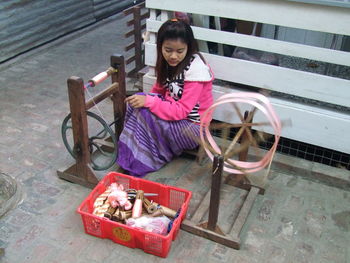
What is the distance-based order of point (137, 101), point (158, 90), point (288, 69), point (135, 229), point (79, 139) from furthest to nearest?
point (158, 90)
point (288, 69)
point (137, 101)
point (79, 139)
point (135, 229)

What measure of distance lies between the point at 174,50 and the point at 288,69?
885 millimetres

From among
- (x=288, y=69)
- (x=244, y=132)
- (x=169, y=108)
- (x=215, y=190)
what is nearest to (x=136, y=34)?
(x=169, y=108)

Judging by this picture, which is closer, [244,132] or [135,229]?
[135,229]

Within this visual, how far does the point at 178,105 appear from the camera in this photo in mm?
2836

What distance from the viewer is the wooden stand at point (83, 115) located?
8.14ft

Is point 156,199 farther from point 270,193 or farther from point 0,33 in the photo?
point 0,33

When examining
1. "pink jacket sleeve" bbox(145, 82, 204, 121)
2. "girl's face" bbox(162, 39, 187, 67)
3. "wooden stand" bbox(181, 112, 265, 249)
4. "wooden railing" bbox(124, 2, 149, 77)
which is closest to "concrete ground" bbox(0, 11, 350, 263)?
"wooden stand" bbox(181, 112, 265, 249)

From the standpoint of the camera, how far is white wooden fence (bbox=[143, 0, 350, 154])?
8.81 ft

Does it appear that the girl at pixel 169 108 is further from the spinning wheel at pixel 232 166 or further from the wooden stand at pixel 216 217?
the wooden stand at pixel 216 217

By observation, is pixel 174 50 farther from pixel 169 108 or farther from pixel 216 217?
pixel 216 217

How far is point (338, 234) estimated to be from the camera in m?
2.50

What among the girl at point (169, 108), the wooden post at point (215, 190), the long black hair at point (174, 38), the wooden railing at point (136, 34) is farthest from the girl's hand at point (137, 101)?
the wooden railing at point (136, 34)

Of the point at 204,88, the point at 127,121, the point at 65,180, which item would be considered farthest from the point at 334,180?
the point at 65,180

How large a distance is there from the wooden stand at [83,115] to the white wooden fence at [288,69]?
0.69 meters
